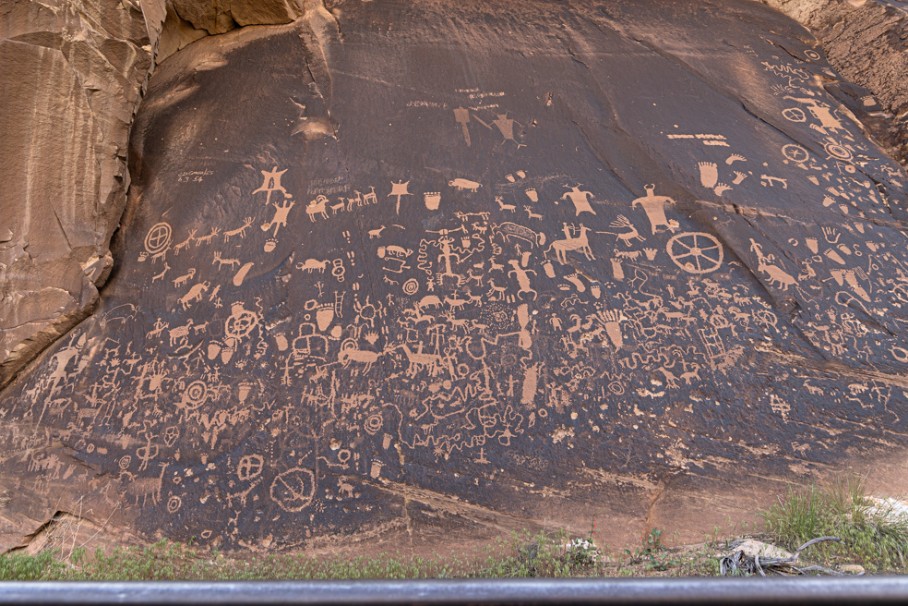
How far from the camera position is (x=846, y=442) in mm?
3338

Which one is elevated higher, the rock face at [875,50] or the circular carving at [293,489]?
the rock face at [875,50]

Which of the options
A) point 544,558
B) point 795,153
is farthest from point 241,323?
point 795,153

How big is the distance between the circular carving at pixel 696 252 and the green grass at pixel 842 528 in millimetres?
1496

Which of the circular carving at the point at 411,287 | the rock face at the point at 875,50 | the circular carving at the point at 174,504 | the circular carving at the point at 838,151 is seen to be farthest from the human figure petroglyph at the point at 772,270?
the circular carving at the point at 174,504

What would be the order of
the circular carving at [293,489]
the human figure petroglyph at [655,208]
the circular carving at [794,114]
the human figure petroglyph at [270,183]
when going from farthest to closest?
the circular carving at [794,114]
the human figure petroglyph at [270,183]
the human figure petroglyph at [655,208]
the circular carving at [293,489]

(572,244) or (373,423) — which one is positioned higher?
(572,244)

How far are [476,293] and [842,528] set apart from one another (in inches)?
87.4

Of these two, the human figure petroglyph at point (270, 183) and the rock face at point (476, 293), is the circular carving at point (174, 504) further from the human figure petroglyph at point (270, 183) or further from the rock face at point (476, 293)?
the human figure petroglyph at point (270, 183)

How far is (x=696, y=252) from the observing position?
13.6ft

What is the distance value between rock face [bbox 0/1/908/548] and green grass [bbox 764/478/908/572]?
0.27 m

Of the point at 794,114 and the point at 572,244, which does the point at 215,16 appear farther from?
the point at 794,114

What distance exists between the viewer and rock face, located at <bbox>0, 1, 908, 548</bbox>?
338cm

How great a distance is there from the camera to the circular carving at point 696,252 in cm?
408

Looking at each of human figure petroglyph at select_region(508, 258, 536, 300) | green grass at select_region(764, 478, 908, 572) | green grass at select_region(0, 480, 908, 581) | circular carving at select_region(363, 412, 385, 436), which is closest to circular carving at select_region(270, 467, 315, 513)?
green grass at select_region(0, 480, 908, 581)
